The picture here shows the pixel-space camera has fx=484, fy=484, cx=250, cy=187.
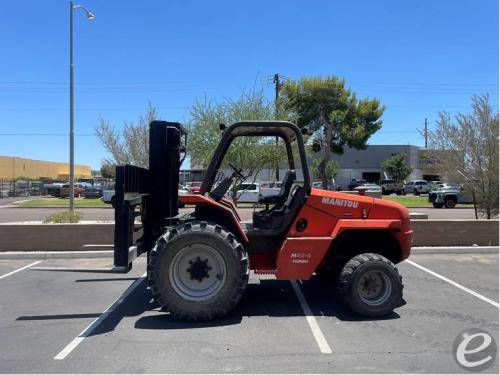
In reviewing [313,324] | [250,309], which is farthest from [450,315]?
[250,309]

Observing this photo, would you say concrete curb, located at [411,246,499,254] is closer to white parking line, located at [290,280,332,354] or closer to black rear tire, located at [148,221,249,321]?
white parking line, located at [290,280,332,354]

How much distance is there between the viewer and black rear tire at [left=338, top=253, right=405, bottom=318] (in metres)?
6.15

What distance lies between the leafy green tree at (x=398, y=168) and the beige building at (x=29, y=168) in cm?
5139

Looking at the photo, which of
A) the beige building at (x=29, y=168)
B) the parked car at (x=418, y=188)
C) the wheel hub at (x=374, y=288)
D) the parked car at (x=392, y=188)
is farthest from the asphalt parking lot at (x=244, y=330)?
the beige building at (x=29, y=168)

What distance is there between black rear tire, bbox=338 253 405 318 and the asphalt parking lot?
0.18 metres

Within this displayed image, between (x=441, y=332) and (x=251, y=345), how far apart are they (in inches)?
88.7

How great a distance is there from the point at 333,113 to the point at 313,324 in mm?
36451

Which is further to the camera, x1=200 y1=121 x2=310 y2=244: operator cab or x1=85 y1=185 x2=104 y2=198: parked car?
x1=85 y1=185 x2=104 y2=198: parked car

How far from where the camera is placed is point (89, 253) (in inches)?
409

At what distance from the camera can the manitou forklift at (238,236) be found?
603 centimetres

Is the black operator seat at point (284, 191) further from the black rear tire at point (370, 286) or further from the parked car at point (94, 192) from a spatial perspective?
the parked car at point (94, 192)

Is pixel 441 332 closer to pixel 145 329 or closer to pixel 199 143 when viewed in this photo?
pixel 145 329

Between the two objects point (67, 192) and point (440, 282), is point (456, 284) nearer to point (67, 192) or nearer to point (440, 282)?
point (440, 282)

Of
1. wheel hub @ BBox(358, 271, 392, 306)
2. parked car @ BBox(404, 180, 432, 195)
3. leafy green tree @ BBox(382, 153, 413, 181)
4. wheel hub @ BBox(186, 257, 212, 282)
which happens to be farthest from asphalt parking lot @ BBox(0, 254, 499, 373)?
leafy green tree @ BBox(382, 153, 413, 181)
